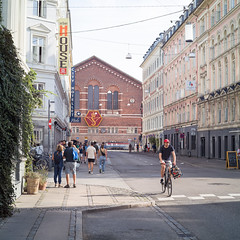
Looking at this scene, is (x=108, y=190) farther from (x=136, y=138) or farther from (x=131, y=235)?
(x=136, y=138)

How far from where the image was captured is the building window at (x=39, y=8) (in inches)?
1390

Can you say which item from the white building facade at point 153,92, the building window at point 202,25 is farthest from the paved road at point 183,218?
the white building facade at point 153,92

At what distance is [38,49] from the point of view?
3531 cm

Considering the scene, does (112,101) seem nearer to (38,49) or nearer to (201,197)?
(38,49)

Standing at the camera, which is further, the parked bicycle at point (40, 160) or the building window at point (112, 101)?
the building window at point (112, 101)

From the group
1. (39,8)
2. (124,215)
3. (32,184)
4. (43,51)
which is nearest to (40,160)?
(32,184)

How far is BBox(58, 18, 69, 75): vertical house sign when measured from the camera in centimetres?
3634

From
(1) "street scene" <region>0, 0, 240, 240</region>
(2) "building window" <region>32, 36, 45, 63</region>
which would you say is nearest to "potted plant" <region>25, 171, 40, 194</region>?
(1) "street scene" <region>0, 0, 240, 240</region>

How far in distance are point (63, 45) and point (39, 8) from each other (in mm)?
3442

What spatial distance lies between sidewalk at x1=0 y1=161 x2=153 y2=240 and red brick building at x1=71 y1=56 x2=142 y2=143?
2981 inches

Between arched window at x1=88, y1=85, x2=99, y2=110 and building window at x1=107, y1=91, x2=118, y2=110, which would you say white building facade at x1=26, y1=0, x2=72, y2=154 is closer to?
arched window at x1=88, y1=85, x2=99, y2=110

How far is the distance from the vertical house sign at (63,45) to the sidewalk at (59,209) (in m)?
22.5

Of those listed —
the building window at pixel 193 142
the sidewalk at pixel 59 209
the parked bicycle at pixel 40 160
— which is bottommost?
the sidewalk at pixel 59 209

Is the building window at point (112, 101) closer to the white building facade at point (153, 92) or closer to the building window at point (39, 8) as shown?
the white building facade at point (153, 92)
